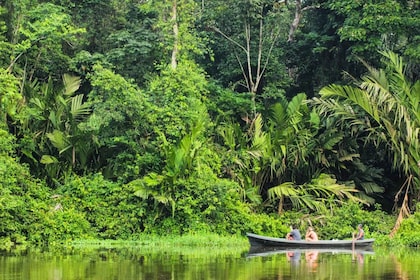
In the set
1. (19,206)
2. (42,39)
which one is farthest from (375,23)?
(19,206)

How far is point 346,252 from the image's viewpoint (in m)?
19.4

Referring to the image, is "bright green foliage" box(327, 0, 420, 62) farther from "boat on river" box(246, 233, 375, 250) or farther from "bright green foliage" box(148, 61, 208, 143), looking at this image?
"boat on river" box(246, 233, 375, 250)

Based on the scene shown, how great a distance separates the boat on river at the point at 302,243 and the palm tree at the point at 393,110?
275 cm

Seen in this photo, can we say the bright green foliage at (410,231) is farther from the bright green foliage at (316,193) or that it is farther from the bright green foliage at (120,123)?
the bright green foliage at (120,123)

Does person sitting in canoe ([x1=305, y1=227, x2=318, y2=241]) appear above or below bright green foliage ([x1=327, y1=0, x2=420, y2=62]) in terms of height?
below

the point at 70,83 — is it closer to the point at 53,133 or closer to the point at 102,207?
the point at 53,133

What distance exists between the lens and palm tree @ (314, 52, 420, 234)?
22766mm

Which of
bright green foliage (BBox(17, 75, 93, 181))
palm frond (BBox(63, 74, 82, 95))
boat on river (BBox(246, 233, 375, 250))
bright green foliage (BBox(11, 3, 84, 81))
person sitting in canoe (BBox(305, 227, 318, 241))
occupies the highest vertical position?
bright green foliage (BBox(11, 3, 84, 81))

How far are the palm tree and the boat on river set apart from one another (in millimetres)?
2747

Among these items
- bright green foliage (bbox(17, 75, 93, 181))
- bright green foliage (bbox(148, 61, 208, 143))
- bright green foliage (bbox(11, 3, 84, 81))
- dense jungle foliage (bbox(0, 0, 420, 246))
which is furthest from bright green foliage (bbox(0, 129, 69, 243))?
bright green foliage (bbox(148, 61, 208, 143))

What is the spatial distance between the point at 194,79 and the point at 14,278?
11.8m

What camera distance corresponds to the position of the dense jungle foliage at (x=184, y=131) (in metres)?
22.1

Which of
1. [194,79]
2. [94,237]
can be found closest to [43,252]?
[94,237]

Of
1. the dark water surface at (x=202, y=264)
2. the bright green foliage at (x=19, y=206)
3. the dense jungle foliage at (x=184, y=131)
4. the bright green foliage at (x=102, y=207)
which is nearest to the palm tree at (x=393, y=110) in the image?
the dense jungle foliage at (x=184, y=131)
